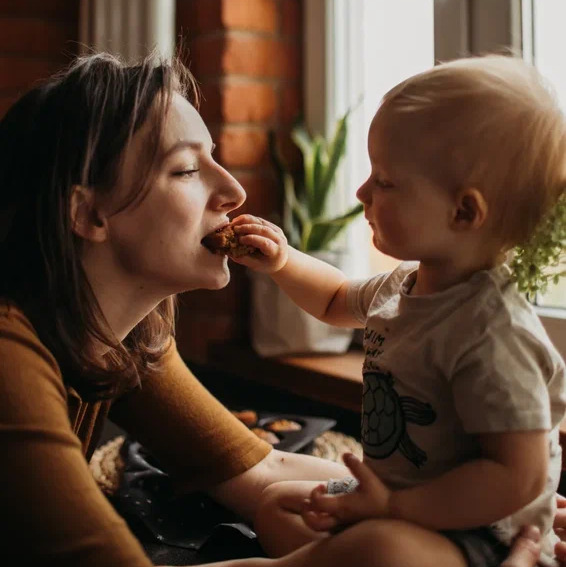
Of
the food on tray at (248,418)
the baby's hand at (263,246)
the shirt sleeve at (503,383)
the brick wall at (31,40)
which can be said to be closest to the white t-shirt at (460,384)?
the shirt sleeve at (503,383)

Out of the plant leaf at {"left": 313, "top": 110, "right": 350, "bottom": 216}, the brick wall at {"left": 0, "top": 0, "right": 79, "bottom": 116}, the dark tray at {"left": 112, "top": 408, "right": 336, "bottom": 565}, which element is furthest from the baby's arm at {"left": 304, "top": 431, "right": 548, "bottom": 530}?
the brick wall at {"left": 0, "top": 0, "right": 79, "bottom": 116}

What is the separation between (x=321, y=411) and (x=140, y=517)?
0.78 meters

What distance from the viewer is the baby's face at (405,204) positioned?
32.9 inches

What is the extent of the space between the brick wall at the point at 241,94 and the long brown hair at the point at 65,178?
1.13 m

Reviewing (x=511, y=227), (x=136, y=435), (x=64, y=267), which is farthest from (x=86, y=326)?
(x=511, y=227)

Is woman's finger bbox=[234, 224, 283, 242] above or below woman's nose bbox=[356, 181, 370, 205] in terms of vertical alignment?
below

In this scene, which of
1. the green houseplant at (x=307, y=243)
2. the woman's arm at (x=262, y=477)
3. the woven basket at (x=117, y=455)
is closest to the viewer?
the woman's arm at (x=262, y=477)

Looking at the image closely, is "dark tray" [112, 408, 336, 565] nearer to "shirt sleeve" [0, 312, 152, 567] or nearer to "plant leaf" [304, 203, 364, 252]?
"shirt sleeve" [0, 312, 152, 567]

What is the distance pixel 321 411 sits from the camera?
6.55ft

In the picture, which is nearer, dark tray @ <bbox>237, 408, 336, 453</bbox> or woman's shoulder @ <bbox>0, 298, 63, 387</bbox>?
woman's shoulder @ <bbox>0, 298, 63, 387</bbox>

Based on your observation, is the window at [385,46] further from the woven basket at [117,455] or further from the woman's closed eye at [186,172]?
the woman's closed eye at [186,172]

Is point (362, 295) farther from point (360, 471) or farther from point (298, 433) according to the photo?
point (298, 433)

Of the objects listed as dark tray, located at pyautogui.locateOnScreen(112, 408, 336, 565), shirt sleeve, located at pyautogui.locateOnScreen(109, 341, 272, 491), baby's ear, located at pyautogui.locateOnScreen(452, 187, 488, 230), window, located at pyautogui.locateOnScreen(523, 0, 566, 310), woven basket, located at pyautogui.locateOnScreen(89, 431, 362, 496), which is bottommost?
woven basket, located at pyautogui.locateOnScreen(89, 431, 362, 496)

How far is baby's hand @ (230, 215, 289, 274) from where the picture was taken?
1100 mm
